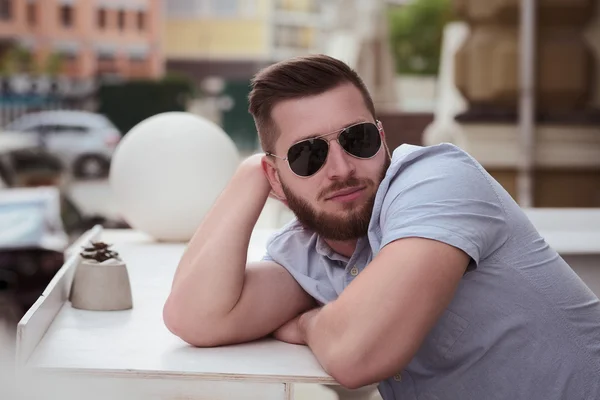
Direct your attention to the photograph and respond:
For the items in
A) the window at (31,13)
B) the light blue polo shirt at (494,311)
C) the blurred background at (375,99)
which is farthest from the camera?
the window at (31,13)

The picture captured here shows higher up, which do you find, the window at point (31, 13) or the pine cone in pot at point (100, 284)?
the window at point (31, 13)

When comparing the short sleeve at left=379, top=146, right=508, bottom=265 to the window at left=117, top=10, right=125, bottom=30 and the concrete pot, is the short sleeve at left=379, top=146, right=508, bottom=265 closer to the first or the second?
the concrete pot

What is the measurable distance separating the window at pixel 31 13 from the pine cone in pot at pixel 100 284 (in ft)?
139

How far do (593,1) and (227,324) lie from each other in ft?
17.9

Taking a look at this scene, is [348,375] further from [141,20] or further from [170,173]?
[141,20]

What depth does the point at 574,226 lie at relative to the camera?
3717mm

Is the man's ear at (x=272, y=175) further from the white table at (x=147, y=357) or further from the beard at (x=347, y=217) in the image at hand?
the white table at (x=147, y=357)

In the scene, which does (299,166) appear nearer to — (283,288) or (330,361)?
(283,288)

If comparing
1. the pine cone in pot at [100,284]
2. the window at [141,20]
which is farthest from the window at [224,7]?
the pine cone in pot at [100,284]

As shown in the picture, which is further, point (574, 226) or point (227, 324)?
point (574, 226)

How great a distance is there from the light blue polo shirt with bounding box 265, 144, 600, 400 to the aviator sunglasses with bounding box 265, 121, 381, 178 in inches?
5.4

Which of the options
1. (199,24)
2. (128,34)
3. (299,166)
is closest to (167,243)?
(299,166)

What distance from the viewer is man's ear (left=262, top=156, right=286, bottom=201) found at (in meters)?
2.21

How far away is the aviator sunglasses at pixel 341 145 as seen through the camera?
202 centimetres
